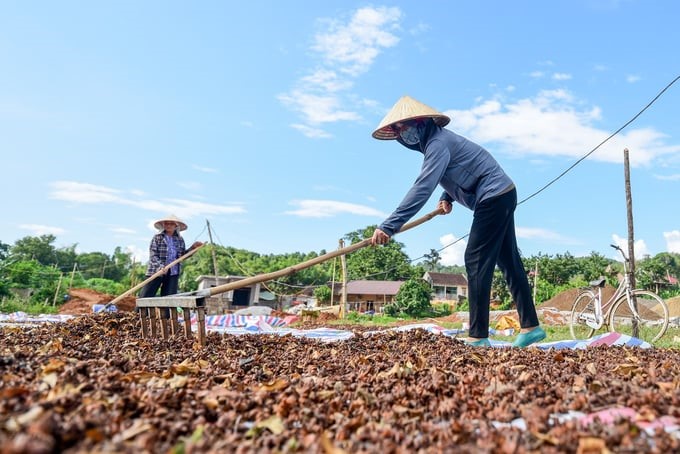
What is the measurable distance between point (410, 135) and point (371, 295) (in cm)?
3482

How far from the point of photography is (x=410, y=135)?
14.4ft

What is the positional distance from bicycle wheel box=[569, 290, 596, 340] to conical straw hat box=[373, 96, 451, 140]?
5.28 metres

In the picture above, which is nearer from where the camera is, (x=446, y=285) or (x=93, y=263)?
(x=93, y=263)

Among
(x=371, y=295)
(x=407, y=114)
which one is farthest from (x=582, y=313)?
(x=371, y=295)

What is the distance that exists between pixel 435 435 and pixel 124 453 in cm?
92

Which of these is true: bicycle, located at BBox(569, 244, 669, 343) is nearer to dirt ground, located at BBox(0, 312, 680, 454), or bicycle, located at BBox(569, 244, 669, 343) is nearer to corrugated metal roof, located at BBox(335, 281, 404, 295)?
dirt ground, located at BBox(0, 312, 680, 454)

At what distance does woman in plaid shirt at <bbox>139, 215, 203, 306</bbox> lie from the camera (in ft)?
23.0

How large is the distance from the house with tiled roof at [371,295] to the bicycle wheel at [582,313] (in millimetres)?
28977

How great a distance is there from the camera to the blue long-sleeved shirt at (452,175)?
13.4 feet

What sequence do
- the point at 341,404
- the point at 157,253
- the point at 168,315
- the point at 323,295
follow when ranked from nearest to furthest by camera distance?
the point at 341,404 < the point at 168,315 < the point at 157,253 < the point at 323,295

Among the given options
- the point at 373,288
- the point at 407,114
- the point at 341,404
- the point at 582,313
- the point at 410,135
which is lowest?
the point at 341,404

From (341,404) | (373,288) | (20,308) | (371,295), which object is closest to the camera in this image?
(341,404)

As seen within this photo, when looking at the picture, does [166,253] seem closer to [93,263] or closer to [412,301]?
[412,301]

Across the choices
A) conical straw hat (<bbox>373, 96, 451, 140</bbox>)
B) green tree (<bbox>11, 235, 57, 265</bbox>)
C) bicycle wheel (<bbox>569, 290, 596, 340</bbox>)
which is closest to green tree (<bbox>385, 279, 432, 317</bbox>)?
bicycle wheel (<bbox>569, 290, 596, 340</bbox>)
